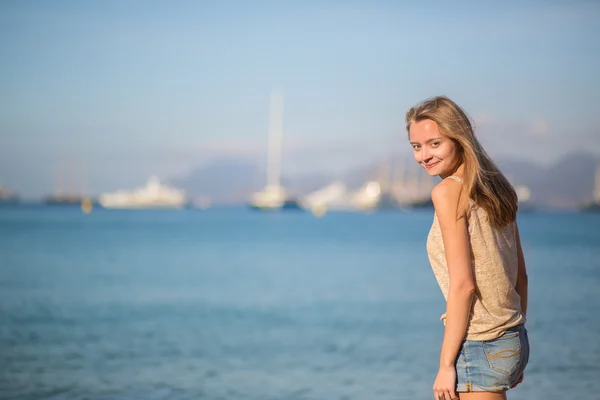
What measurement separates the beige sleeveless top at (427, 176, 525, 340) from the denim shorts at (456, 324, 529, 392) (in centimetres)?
2

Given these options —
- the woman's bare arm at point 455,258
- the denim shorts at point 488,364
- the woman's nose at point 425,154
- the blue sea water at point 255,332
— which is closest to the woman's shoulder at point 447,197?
the woman's bare arm at point 455,258

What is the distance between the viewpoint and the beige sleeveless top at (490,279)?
7.48 ft

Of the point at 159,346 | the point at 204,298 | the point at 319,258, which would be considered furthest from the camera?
the point at 319,258

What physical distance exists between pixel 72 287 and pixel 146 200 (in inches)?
4499

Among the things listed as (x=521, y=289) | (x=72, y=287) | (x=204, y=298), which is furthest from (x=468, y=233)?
(x=72, y=287)

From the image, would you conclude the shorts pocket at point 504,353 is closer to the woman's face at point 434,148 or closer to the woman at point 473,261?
the woman at point 473,261

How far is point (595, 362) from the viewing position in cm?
851

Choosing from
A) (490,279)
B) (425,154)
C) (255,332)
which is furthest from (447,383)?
(255,332)

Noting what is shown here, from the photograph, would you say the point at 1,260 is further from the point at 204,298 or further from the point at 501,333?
the point at 501,333

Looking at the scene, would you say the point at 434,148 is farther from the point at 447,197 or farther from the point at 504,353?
the point at 504,353

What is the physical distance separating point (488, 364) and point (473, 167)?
0.52 metres

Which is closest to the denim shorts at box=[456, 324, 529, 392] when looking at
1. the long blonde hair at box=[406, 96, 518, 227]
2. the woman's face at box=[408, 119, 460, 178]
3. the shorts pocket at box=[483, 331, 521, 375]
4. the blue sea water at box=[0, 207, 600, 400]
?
the shorts pocket at box=[483, 331, 521, 375]

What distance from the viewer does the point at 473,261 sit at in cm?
229

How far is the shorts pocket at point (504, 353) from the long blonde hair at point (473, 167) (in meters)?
0.30
